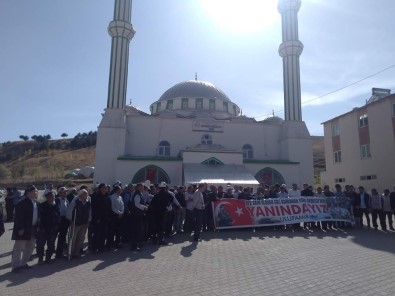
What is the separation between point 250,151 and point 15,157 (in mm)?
86912

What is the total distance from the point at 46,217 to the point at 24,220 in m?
0.68

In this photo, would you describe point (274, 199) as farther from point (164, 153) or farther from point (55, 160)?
point (55, 160)

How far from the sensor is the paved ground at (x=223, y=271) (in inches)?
196

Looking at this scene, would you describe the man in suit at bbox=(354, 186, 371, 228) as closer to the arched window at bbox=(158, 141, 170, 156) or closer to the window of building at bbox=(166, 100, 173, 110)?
the arched window at bbox=(158, 141, 170, 156)

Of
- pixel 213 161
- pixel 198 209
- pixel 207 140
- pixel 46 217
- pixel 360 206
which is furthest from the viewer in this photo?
pixel 207 140

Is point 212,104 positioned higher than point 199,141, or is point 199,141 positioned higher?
point 212,104

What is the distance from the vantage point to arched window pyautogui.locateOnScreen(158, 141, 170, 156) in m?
26.7

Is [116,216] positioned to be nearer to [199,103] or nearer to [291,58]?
[291,58]

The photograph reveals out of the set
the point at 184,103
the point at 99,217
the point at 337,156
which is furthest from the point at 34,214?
the point at 184,103

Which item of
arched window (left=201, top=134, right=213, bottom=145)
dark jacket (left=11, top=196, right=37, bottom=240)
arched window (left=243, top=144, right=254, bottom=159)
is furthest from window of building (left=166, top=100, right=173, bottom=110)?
dark jacket (left=11, top=196, right=37, bottom=240)

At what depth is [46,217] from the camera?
7.05 metres

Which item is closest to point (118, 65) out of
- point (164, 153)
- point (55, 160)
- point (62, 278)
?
point (164, 153)

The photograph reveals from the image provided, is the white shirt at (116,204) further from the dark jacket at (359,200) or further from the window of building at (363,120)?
the window of building at (363,120)

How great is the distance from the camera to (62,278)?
5625 mm
